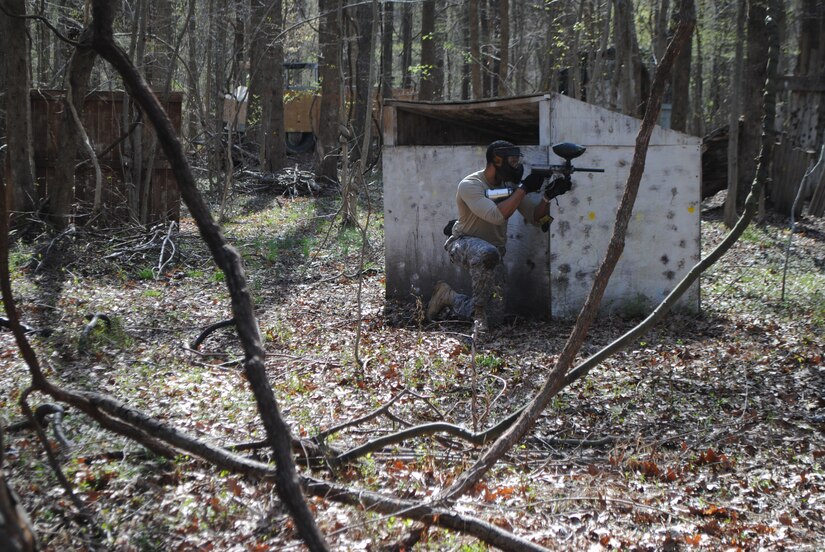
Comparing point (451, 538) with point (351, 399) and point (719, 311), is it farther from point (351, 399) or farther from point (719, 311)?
point (719, 311)

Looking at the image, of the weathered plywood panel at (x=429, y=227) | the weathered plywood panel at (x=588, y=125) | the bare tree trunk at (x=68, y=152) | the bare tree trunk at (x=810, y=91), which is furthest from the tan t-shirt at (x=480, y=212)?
the bare tree trunk at (x=810, y=91)

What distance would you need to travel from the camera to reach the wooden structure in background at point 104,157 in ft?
39.0

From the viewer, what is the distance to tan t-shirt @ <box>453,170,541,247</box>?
8234 millimetres

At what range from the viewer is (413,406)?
19.6ft

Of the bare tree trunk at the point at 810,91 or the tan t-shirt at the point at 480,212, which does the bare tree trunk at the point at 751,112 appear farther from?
the tan t-shirt at the point at 480,212

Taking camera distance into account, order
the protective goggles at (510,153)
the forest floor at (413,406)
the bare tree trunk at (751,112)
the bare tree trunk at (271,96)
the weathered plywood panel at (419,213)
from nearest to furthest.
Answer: the forest floor at (413,406) < the protective goggles at (510,153) < the weathered plywood panel at (419,213) < the bare tree trunk at (751,112) < the bare tree trunk at (271,96)

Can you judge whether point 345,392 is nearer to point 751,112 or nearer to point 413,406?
point 413,406

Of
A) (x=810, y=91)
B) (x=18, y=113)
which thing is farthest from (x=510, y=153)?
(x=810, y=91)

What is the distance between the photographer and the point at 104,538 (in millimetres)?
3664

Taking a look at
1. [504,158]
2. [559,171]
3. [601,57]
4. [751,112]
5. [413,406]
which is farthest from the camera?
[601,57]

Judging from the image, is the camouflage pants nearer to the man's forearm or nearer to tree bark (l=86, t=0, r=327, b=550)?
the man's forearm

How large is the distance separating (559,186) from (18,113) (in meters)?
7.32

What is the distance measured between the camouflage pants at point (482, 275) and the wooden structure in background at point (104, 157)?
562cm

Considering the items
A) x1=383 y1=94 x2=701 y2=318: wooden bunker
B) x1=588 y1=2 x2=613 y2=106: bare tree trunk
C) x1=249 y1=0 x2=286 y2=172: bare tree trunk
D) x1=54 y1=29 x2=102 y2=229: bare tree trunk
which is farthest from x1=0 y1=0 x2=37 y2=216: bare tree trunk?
x1=588 y1=2 x2=613 y2=106: bare tree trunk
